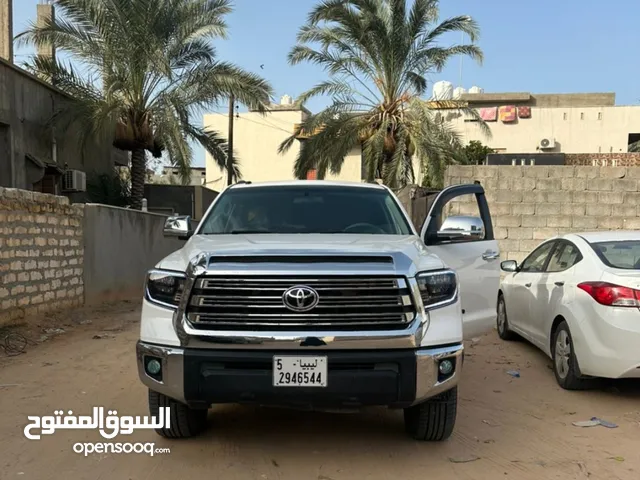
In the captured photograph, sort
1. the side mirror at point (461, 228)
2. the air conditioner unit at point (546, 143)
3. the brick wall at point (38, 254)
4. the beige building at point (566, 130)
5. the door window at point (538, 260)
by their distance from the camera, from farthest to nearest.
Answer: the beige building at point (566, 130), the air conditioner unit at point (546, 143), the brick wall at point (38, 254), the door window at point (538, 260), the side mirror at point (461, 228)

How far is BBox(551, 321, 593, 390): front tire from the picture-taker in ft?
16.8

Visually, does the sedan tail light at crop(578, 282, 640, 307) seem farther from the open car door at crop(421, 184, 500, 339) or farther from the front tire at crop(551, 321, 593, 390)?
the open car door at crop(421, 184, 500, 339)

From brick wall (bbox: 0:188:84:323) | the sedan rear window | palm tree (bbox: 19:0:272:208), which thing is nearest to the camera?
the sedan rear window

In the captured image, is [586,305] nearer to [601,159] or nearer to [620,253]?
[620,253]

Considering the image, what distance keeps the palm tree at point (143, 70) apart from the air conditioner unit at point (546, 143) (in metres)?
26.0

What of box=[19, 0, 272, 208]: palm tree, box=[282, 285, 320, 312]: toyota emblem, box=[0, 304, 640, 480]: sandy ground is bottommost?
box=[0, 304, 640, 480]: sandy ground

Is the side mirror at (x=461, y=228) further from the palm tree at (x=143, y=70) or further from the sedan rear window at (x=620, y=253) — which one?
the palm tree at (x=143, y=70)

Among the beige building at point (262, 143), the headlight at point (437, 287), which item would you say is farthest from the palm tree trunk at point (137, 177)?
the beige building at point (262, 143)

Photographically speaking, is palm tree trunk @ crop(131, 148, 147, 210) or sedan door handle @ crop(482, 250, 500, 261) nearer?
sedan door handle @ crop(482, 250, 500, 261)

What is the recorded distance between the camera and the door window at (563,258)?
18.3 ft

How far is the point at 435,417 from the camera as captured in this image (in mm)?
3797

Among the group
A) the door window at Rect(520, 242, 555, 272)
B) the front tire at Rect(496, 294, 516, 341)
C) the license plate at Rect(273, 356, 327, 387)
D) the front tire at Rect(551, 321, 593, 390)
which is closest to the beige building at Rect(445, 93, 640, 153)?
the front tire at Rect(496, 294, 516, 341)

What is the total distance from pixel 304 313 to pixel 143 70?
12769 millimetres

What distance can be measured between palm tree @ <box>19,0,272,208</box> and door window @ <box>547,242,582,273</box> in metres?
10.6
